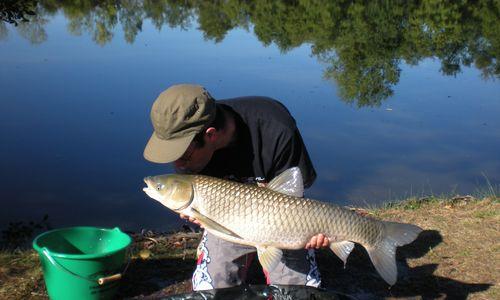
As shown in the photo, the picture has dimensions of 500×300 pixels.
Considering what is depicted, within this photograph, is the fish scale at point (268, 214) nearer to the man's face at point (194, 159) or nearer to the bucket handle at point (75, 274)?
the man's face at point (194, 159)

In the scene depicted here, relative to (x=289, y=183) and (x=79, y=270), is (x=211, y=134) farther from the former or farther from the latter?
(x=79, y=270)

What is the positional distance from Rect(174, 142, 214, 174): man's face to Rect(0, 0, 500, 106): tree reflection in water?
569cm

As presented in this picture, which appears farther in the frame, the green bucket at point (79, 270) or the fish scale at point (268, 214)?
the green bucket at point (79, 270)

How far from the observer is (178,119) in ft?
6.79

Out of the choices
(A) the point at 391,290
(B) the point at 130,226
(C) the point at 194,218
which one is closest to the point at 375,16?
(B) the point at 130,226

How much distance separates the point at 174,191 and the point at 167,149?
0.15 m

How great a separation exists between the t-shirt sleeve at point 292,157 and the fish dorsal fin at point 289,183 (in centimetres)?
13

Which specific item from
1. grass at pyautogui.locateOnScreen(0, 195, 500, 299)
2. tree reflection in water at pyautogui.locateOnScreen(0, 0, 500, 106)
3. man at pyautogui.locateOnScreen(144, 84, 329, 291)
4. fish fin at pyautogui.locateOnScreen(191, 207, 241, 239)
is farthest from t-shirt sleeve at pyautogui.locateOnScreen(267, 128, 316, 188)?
tree reflection in water at pyautogui.locateOnScreen(0, 0, 500, 106)

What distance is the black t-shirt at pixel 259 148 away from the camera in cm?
236

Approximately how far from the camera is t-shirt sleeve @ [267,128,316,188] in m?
2.36

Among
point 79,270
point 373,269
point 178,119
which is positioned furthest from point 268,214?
point 373,269

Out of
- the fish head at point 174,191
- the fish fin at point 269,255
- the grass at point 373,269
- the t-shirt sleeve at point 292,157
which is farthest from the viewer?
the grass at point 373,269

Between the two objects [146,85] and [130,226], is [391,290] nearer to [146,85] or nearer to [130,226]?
[130,226]

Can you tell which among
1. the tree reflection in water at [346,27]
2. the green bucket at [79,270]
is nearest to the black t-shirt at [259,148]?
the green bucket at [79,270]
